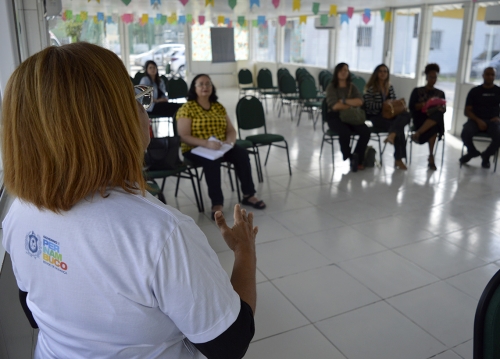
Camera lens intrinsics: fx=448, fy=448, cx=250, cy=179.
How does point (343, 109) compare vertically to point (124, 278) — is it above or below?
below

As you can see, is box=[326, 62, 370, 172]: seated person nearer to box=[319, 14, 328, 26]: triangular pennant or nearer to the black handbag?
the black handbag

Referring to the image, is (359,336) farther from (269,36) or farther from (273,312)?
(269,36)

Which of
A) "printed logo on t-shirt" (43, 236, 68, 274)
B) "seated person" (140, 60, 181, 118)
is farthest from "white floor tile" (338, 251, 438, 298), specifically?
"seated person" (140, 60, 181, 118)

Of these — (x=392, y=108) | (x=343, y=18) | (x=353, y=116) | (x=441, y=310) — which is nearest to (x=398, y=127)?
(x=392, y=108)

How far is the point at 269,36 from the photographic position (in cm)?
1420

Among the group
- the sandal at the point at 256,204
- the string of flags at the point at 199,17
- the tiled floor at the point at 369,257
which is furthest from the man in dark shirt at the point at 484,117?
the string of flags at the point at 199,17

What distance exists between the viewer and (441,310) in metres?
2.44

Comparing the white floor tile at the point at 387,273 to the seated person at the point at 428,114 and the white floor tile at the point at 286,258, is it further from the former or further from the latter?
the seated person at the point at 428,114

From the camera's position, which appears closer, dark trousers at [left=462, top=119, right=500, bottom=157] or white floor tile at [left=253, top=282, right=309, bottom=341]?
white floor tile at [left=253, top=282, right=309, bottom=341]

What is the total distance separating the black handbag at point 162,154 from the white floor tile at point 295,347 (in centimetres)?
177

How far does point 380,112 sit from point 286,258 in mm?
3081

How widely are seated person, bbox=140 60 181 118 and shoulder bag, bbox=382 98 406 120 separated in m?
2.71

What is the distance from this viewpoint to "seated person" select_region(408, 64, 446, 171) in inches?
210

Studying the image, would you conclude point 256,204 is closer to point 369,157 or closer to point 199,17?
point 369,157
